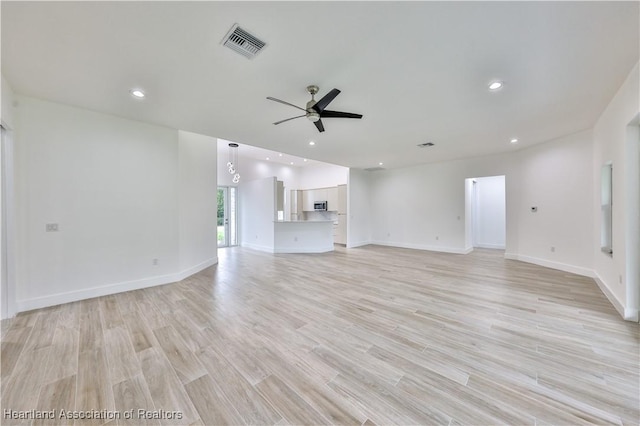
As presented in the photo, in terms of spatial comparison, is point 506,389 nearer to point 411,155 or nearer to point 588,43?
point 588,43

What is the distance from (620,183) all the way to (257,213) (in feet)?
26.1

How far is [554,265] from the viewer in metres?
5.23

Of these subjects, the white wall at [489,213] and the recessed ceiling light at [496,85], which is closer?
the recessed ceiling light at [496,85]

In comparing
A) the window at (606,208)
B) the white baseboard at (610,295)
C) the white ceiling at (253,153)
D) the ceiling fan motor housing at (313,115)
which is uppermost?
the white ceiling at (253,153)

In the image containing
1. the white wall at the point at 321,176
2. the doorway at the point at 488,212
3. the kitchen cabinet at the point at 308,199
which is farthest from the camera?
the kitchen cabinet at the point at 308,199

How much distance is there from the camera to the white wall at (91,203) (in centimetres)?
319

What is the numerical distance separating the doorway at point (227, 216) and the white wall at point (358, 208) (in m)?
4.27

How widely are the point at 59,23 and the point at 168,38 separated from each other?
798 millimetres

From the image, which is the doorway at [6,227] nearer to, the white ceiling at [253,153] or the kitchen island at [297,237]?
the white ceiling at [253,153]

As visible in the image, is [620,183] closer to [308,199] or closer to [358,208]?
[358,208]

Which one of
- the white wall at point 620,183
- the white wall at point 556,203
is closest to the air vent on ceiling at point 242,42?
the white wall at point 620,183

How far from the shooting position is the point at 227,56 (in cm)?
229

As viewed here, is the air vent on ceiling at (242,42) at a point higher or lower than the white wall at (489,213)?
higher

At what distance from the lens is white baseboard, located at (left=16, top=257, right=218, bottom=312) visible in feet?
10.4
